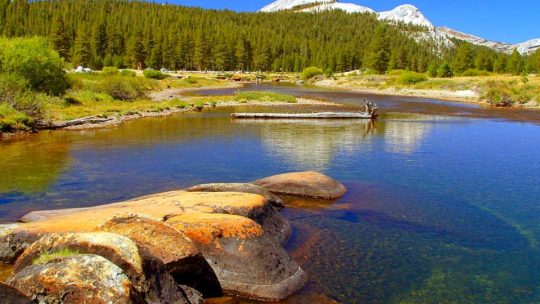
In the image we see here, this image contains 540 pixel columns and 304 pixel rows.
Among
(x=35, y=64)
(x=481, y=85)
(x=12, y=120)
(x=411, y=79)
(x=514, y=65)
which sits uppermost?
(x=514, y=65)

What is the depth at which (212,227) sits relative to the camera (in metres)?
11.0

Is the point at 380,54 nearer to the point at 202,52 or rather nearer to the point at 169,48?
the point at 202,52

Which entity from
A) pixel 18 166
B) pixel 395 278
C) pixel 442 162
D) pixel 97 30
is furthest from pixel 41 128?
pixel 97 30

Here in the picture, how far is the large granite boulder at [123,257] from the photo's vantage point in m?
7.92

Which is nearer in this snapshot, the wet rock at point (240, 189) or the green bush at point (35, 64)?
the wet rock at point (240, 189)

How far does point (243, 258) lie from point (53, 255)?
13.5 feet

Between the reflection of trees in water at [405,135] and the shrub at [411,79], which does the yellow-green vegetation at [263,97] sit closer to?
the reflection of trees in water at [405,135]

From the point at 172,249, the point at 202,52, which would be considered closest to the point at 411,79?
the point at 202,52

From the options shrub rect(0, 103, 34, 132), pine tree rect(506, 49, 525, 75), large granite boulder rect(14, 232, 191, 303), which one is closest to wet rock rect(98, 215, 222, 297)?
large granite boulder rect(14, 232, 191, 303)

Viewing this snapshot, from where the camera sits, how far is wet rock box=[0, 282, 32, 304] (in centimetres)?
638

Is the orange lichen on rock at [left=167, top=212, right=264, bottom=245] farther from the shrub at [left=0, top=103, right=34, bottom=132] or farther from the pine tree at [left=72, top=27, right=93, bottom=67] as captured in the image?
the pine tree at [left=72, top=27, right=93, bottom=67]

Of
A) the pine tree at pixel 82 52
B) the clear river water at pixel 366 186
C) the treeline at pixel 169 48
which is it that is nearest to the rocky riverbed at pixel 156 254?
the clear river water at pixel 366 186

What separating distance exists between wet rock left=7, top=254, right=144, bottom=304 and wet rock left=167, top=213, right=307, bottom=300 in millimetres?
3234

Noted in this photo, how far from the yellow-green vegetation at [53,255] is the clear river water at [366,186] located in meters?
4.65
